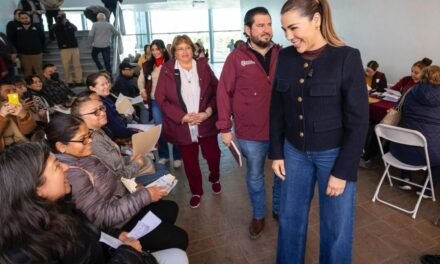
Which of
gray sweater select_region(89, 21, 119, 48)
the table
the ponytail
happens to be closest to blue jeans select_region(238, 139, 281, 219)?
the ponytail

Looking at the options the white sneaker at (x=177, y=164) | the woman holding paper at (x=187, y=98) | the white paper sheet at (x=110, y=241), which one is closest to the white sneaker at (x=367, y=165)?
the woman holding paper at (x=187, y=98)

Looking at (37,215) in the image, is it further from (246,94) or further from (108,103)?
(108,103)

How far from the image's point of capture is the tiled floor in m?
2.17

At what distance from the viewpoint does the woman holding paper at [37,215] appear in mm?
945

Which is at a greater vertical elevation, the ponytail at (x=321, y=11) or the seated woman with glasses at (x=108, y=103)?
the ponytail at (x=321, y=11)

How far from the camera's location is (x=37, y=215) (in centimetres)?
100

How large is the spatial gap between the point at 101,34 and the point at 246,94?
549cm

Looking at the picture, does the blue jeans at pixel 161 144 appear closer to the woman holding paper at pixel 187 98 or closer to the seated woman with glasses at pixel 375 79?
the woman holding paper at pixel 187 98

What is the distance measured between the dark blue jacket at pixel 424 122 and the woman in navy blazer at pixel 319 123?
1431 mm

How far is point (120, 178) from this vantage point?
6.36 feet

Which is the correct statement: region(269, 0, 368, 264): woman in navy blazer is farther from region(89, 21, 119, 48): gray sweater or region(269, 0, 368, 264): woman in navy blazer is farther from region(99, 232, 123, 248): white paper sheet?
region(89, 21, 119, 48): gray sweater

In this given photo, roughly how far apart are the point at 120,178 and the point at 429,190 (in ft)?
8.79

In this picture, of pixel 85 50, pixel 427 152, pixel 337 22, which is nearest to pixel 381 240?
pixel 427 152

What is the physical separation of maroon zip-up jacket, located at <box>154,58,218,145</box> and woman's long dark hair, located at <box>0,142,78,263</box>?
1598mm
